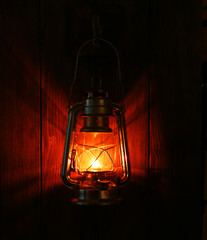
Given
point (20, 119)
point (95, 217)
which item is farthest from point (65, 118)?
point (95, 217)

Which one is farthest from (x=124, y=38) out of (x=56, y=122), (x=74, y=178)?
(x=74, y=178)

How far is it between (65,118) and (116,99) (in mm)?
171

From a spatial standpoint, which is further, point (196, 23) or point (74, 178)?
point (196, 23)

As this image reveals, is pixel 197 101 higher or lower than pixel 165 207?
higher

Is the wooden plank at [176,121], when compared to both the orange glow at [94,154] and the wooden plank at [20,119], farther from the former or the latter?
the wooden plank at [20,119]

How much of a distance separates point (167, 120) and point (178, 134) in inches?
2.2

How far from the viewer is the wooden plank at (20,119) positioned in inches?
33.6

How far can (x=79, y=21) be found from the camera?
853 millimetres

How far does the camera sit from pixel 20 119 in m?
0.86

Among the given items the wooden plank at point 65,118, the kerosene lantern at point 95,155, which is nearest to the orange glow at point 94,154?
the kerosene lantern at point 95,155

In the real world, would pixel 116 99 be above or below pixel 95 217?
above

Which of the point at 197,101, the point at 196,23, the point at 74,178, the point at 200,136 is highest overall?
the point at 196,23

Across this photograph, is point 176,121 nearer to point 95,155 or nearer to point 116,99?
point 116,99

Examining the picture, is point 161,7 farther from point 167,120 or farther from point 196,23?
point 167,120
